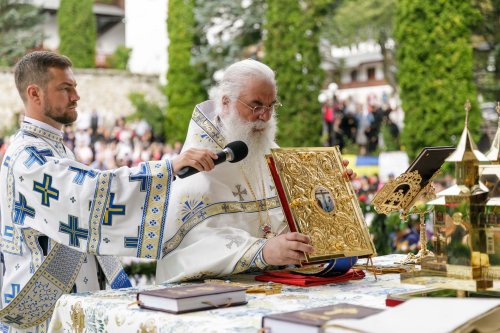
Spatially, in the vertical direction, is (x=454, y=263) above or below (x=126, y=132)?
below

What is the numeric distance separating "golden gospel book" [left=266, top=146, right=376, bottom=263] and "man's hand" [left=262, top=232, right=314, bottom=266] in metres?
0.04

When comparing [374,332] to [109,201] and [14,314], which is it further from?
[14,314]

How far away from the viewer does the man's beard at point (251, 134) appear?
3574 millimetres

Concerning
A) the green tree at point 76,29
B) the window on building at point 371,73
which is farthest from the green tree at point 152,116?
the window on building at point 371,73

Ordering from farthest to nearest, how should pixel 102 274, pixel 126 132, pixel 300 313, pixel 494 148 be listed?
pixel 126 132, pixel 102 274, pixel 494 148, pixel 300 313

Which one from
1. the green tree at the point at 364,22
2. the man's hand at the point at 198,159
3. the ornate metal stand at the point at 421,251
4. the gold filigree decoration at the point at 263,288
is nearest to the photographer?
the gold filigree decoration at the point at 263,288

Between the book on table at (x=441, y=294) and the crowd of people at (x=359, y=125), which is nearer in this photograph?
the book on table at (x=441, y=294)

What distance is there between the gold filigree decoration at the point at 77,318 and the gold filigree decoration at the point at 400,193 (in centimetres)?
122

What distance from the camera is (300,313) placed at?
2.11 m

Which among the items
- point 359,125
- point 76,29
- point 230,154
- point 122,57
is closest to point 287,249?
point 230,154

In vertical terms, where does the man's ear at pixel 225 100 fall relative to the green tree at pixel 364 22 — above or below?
below

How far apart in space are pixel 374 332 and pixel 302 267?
4.61 ft

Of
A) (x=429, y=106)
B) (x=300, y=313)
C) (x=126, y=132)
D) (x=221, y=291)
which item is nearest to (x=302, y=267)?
(x=221, y=291)

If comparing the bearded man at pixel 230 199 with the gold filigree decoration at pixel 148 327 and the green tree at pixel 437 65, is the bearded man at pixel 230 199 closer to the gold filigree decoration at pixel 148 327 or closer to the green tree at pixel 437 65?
the gold filigree decoration at pixel 148 327
